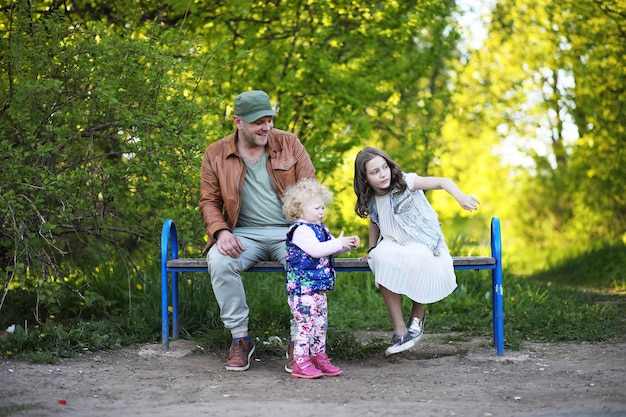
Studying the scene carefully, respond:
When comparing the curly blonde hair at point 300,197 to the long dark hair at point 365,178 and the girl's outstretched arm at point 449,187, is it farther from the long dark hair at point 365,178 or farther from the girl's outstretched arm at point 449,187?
the girl's outstretched arm at point 449,187

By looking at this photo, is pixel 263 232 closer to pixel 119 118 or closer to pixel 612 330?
pixel 119 118

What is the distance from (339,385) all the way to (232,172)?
1.51m

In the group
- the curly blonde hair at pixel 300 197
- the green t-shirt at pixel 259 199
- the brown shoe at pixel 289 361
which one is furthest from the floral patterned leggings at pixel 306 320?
the green t-shirt at pixel 259 199

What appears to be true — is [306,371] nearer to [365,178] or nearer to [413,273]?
[413,273]

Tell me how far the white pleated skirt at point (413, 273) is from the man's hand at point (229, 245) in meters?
0.81

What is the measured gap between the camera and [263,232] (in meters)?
5.28

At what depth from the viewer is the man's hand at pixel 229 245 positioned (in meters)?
5.01

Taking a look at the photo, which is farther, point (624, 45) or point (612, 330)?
point (624, 45)

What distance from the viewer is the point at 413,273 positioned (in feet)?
16.5

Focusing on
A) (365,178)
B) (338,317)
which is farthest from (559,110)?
(365,178)

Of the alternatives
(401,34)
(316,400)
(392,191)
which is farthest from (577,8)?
(316,400)

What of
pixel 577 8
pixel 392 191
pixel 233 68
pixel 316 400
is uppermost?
pixel 577 8

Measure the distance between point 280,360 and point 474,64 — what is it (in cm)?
1086

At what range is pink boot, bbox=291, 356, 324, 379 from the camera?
15.4 feet
